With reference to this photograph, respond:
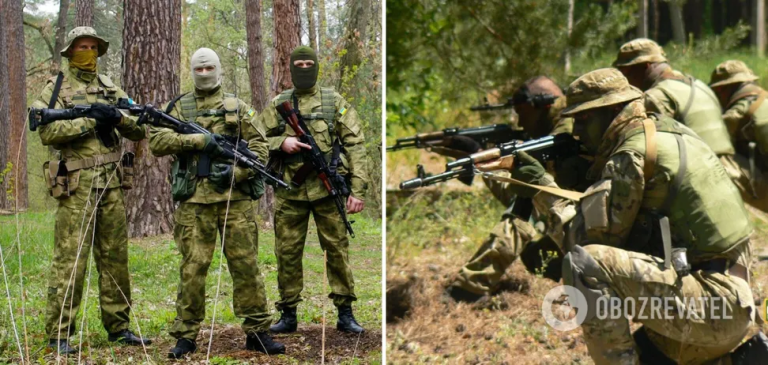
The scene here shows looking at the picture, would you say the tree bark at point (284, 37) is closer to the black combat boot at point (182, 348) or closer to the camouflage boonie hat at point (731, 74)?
the black combat boot at point (182, 348)

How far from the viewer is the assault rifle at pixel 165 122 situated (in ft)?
15.0

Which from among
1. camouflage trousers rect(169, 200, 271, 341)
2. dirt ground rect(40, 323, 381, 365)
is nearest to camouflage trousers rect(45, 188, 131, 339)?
dirt ground rect(40, 323, 381, 365)

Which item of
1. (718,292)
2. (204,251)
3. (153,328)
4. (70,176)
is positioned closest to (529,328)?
(718,292)

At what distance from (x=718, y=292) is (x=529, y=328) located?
148 cm

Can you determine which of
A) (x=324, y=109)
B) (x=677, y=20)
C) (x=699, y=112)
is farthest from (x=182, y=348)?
(x=677, y=20)

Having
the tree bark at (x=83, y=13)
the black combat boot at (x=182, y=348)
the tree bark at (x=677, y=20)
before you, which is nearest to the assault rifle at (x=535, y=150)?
the black combat boot at (x=182, y=348)

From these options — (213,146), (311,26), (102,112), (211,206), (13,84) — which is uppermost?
(311,26)

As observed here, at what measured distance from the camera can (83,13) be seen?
11516 mm

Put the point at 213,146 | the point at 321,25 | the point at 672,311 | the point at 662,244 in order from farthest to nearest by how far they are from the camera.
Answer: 1. the point at 321,25
2. the point at 213,146
3. the point at 662,244
4. the point at 672,311

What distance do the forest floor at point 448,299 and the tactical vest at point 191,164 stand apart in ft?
4.89

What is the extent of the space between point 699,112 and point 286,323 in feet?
10.9

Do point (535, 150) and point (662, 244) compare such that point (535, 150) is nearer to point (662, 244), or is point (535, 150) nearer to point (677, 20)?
point (662, 244)

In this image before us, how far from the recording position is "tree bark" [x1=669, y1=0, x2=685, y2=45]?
23.0ft

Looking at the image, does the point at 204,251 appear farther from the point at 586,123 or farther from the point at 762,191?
the point at 762,191
